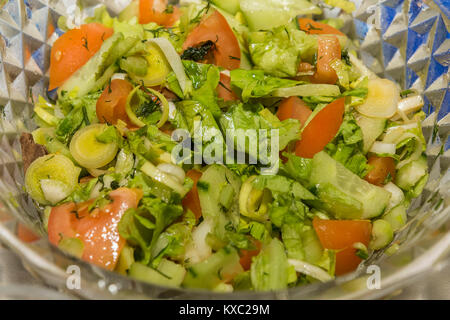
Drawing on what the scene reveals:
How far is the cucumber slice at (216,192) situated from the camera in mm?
1842

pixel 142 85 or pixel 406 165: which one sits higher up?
pixel 142 85

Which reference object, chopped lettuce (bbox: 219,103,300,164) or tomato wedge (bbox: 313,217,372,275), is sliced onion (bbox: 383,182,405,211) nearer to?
tomato wedge (bbox: 313,217,372,275)

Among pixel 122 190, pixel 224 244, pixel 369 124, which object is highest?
pixel 369 124

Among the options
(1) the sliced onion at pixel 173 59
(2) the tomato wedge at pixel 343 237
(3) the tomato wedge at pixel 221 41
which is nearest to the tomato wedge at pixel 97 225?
(1) the sliced onion at pixel 173 59

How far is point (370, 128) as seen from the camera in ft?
6.98

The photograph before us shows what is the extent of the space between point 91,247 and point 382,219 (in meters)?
1.33

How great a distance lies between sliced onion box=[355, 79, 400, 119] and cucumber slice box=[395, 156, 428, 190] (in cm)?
29

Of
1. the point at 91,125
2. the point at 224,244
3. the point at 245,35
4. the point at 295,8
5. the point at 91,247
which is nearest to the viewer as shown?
the point at 91,247

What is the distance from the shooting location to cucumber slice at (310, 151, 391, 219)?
183 cm

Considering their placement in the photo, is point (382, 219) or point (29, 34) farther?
point (29, 34)

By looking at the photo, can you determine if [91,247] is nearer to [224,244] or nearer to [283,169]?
[224,244]

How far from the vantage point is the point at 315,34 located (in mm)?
2395

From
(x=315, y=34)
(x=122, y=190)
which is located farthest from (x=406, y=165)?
(x=122, y=190)

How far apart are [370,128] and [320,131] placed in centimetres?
31
